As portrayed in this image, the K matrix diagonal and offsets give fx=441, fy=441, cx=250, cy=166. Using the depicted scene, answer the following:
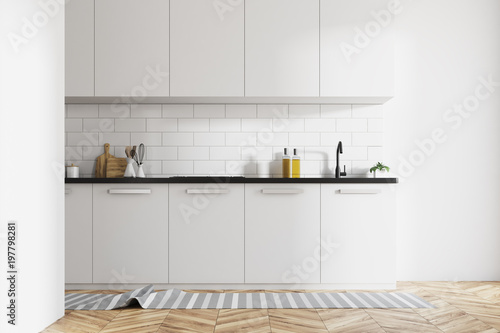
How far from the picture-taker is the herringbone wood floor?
2.37 meters

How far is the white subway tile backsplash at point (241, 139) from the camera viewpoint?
378 centimetres

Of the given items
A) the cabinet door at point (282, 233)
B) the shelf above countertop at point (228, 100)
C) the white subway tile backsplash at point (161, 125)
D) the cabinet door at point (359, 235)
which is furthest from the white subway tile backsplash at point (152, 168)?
the cabinet door at point (359, 235)

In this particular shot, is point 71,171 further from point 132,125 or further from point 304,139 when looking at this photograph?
point 304,139

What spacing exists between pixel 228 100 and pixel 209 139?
1.29ft

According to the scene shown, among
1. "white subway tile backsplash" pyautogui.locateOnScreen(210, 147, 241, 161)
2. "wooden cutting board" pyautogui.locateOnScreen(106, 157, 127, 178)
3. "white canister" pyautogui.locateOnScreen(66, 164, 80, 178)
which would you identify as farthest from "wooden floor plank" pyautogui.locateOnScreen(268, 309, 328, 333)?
"white canister" pyautogui.locateOnScreen(66, 164, 80, 178)

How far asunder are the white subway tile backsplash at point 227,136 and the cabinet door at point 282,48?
1.22 ft

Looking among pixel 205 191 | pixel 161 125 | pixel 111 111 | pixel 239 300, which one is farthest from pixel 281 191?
pixel 111 111

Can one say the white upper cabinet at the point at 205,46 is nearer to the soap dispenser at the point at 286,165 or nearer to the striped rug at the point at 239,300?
the soap dispenser at the point at 286,165

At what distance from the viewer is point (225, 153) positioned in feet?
12.4

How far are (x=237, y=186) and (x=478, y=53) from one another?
238 cm

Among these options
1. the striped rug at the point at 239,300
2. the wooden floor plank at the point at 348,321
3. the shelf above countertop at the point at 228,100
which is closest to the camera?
the wooden floor plank at the point at 348,321

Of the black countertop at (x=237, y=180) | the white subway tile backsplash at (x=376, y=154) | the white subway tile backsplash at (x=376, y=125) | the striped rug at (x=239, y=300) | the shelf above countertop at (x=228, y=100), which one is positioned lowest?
the striped rug at (x=239, y=300)

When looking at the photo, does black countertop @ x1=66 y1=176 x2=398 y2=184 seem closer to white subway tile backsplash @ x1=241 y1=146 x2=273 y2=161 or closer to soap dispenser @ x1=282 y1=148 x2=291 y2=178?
soap dispenser @ x1=282 y1=148 x2=291 y2=178

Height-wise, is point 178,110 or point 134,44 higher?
point 134,44
